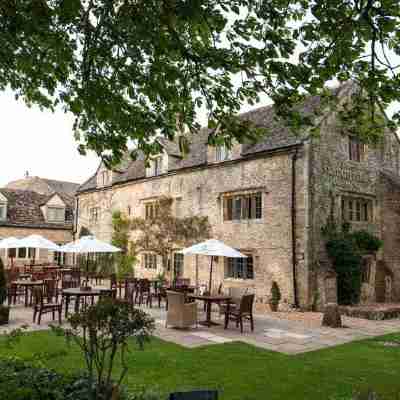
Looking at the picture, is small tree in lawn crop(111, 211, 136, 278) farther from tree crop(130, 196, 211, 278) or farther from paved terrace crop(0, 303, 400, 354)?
paved terrace crop(0, 303, 400, 354)

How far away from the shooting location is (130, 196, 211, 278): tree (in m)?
21.3

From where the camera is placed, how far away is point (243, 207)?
63.8 feet

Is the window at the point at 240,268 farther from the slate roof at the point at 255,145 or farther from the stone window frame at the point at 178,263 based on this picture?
the slate roof at the point at 255,145

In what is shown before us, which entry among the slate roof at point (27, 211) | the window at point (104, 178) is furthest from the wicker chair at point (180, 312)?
the slate roof at point (27, 211)

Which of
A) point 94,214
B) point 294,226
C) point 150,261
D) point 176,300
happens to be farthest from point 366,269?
point 94,214

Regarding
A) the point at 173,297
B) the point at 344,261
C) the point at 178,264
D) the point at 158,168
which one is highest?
the point at 158,168

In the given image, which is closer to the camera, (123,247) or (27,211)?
(123,247)

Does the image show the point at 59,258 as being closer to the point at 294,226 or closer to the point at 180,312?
the point at 294,226

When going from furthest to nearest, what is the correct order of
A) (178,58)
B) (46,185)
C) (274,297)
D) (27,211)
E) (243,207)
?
1. (46,185)
2. (27,211)
3. (243,207)
4. (274,297)
5. (178,58)

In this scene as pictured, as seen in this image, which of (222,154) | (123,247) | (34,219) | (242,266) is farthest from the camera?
(34,219)

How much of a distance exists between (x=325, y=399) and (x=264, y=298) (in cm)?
1145

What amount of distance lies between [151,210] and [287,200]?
9839 mm

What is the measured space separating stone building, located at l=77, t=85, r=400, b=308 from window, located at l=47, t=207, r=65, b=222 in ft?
45.0

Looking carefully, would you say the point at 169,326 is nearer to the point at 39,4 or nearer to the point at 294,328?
the point at 294,328
